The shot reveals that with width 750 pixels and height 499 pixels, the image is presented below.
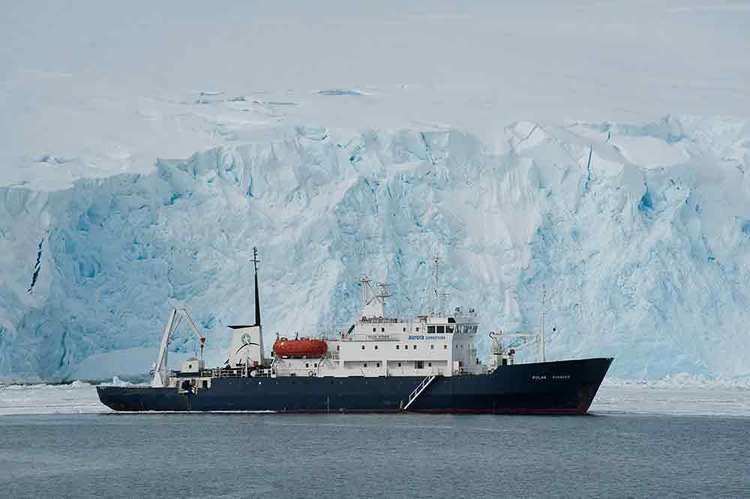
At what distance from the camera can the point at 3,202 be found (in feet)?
132

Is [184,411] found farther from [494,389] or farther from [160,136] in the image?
[160,136]

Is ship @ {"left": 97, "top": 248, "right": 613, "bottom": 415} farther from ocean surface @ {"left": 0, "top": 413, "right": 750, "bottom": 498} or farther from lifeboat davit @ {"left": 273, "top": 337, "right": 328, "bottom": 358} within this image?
ocean surface @ {"left": 0, "top": 413, "right": 750, "bottom": 498}

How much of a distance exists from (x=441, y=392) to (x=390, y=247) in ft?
31.9

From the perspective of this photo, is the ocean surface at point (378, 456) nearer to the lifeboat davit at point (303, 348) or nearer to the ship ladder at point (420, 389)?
the ship ladder at point (420, 389)

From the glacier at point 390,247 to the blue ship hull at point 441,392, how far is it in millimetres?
5560

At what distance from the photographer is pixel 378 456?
Result: 24.3m

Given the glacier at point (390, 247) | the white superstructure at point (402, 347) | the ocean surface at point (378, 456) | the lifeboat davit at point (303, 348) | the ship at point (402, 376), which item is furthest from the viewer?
the glacier at point (390, 247)

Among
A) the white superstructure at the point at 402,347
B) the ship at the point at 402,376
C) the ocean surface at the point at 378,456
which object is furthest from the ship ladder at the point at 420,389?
the ocean surface at the point at 378,456

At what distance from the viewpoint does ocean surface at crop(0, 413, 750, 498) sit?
21078 millimetres

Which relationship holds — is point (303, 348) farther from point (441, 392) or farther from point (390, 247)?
point (390, 247)

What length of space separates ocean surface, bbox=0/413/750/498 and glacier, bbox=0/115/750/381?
7.13m

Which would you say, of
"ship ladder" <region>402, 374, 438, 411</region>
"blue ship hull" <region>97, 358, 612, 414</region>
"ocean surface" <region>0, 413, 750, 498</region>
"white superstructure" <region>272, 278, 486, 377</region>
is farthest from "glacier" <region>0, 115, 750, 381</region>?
"ocean surface" <region>0, 413, 750, 498</region>

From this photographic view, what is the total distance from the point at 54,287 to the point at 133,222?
302 centimetres

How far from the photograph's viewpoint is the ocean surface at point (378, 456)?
69.2ft
